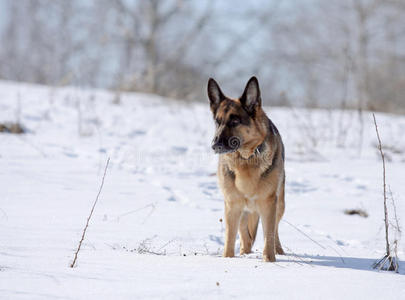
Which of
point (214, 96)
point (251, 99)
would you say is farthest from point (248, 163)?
point (214, 96)

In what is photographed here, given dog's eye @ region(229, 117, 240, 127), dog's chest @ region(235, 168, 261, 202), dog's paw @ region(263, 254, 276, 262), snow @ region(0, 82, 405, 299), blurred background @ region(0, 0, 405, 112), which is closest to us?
snow @ region(0, 82, 405, 299)

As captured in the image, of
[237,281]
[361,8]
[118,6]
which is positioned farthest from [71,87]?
[361,8]

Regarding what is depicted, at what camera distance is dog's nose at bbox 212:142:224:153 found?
3824 millimetres

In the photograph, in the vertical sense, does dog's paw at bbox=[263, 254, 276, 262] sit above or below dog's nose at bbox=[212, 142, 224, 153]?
below

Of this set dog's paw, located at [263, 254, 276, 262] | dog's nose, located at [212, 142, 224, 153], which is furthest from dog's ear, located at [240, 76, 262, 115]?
dog's paw, located at [263, 254, 276, 262]

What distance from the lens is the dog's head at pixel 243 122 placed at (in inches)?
156

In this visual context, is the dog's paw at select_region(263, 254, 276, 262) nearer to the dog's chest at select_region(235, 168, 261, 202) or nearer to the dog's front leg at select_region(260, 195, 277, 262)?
the dog's front leg at select_region(260, 195, 277, 262)

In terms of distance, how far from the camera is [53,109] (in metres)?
10.3

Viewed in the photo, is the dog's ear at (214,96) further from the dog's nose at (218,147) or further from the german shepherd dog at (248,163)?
the dog's nose at (218,147)

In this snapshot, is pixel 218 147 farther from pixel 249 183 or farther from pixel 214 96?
pixel 214 96

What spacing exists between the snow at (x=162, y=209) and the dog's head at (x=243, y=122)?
91 centimetres

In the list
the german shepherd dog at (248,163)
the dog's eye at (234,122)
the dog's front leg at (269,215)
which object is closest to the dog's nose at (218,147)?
the german shepherd dog at (248,163)

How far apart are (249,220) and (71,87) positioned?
34.5 feet

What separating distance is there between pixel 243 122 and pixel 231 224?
0.95 m
